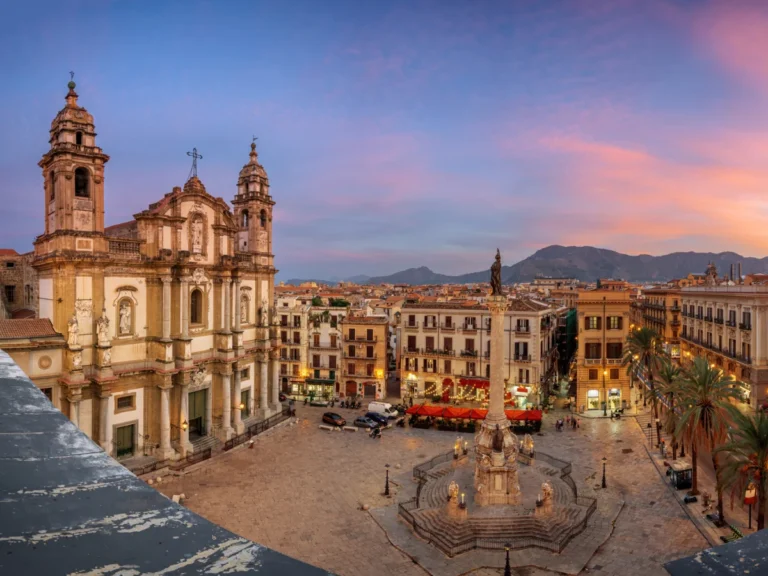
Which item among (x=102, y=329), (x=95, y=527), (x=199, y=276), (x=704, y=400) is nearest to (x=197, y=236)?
(x=199, y=276)

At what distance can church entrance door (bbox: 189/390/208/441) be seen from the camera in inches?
1484

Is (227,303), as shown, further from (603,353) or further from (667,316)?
(667,316)

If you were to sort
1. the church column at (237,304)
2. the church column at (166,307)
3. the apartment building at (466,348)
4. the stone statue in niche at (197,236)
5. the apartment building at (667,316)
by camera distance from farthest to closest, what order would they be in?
1. the apartment building at (667,316)
2. the apartment building at (466,348)
3. the church column at (237,304)
4. the stone statue in niche at (197,236)
5. the church column at (166,307)

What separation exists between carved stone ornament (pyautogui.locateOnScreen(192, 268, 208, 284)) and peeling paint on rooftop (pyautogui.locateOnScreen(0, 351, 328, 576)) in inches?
1373

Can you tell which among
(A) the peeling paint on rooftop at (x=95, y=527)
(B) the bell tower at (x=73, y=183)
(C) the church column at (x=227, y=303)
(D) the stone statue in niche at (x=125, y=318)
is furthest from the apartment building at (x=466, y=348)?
(A) the peeling paint on rooftop at (x=95, y=527)

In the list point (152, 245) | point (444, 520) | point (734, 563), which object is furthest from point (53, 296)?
point (734, 563)

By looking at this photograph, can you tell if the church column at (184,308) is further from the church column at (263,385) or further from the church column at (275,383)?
the church column at (275,383)

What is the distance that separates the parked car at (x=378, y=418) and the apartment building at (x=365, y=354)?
9.53 meters

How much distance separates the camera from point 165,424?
33.7 meters

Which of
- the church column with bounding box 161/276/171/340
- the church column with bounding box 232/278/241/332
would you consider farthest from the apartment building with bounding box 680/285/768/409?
the church column with bounding box 161/276/171/340

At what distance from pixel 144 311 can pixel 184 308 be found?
Answer: 2.56 metres

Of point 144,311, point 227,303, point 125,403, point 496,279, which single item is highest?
point 496,279

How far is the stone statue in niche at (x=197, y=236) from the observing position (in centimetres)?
3766

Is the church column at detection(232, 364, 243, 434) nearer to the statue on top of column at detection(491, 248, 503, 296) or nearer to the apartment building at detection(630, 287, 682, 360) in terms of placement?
the statue on top of column at detection(491, 248, 503, 296)
